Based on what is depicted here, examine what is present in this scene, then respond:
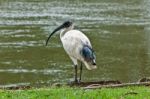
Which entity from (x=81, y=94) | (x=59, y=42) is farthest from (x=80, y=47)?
(x=59, y=42)

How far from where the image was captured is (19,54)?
84.9 ft

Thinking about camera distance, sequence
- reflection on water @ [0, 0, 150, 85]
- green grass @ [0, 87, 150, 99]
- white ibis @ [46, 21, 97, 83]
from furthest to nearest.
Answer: reflection on water @ [0, 0, 150, 85] → white ibis @ [46, 21, 97, 83] → green grass @ [0, 87, 150, 99]

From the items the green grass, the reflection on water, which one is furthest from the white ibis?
the reflection on water

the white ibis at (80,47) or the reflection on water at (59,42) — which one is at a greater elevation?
the white ibis at (80,47)

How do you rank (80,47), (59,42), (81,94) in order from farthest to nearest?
(59,42)
(80,47)
(81,94)

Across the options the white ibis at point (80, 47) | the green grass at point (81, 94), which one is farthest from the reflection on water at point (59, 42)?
the green grass at point (81, 94)

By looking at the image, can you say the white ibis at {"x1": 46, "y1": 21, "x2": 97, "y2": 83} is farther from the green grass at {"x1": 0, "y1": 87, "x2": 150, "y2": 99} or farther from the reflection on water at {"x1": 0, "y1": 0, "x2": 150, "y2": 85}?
the reflection on water at {"x1": 0, "y1": 0, "x2": 150, "y2": 85}

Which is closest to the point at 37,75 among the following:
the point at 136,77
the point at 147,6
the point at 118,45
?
the point at 136,77

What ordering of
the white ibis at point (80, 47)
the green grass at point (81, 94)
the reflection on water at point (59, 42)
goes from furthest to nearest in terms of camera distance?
the reflection on water at point (59, 42) < the white ibis at point (80, 47) < the green grass at point (81, 94)

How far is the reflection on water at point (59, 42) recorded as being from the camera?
22109mm

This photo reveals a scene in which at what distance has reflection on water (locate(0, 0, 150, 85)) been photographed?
22109 mm

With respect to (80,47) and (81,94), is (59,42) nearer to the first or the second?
(80,47)

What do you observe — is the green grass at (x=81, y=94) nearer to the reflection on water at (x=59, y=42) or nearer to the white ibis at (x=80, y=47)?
the white ibis at (x=80, y=47)

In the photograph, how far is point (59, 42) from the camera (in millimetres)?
29703
